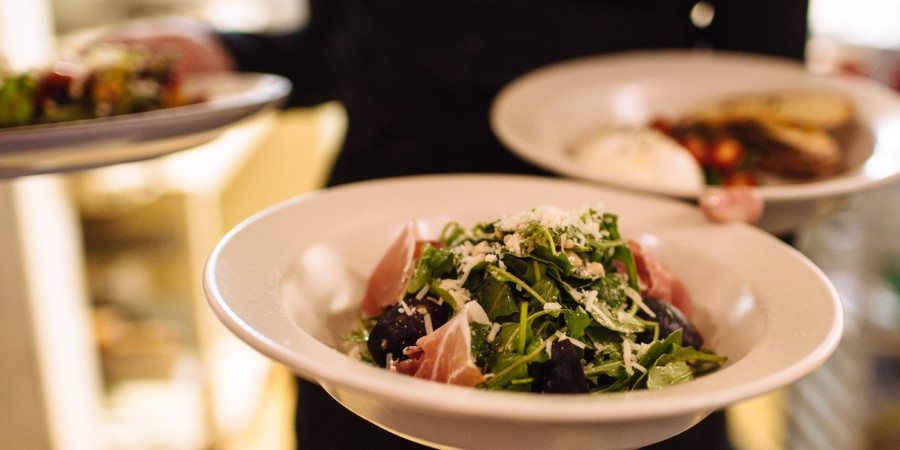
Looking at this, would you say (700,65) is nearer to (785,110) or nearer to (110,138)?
(785,110)

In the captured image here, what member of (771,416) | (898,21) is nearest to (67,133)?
(771,416)

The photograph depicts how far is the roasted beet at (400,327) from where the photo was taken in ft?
2.23

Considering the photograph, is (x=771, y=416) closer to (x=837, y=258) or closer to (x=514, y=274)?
(x=837, y=258)

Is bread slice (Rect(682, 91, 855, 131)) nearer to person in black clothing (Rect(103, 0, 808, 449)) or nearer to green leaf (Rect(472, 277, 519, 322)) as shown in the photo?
person in black clothing (Rect(103, 0, 808, 449))

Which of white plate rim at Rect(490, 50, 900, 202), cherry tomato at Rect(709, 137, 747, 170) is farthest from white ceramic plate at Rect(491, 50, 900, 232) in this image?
cherry tomato at Rect(709, 137, 747, 170)

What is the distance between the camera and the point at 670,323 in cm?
73

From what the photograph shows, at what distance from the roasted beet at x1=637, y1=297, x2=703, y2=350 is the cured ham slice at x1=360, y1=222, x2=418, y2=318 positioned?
0.25 m

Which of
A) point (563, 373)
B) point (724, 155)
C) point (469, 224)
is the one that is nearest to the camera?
point (563, 373)

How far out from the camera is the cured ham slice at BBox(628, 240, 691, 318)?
78cm

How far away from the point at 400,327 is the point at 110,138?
1.64 feet

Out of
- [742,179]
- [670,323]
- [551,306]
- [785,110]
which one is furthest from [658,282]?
[785,110]

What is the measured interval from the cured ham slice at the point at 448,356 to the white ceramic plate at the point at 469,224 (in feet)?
0.23

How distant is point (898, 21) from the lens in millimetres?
2928

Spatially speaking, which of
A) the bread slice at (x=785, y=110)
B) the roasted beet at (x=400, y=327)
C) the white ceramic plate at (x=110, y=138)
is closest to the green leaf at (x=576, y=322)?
the roasted beet at (x=400, y=327)
